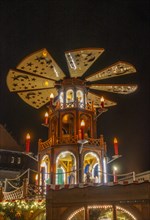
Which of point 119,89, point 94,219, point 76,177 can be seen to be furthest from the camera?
point 119,89

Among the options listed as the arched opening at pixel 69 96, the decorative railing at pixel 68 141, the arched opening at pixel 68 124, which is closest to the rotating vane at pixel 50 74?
the arched opening at pixel 69 96

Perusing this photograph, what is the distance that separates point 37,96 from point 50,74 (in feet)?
9.93

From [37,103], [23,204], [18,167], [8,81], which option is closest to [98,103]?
[37,103]

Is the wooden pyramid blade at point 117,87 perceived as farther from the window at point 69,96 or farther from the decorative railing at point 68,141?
the decorative railing at point 68,141

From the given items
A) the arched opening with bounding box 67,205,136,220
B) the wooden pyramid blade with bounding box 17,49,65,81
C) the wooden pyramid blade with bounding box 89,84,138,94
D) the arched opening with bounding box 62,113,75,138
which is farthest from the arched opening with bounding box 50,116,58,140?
the arched opening with bounding box 67,205,136,220

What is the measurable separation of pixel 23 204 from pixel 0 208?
5.22 ft

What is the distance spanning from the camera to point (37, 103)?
72.8ft

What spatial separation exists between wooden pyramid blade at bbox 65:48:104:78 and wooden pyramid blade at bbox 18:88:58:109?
9.72 ft

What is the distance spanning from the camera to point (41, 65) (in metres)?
17.8

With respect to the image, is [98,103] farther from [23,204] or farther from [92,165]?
[23,204]

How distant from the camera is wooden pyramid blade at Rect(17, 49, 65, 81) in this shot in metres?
16.9

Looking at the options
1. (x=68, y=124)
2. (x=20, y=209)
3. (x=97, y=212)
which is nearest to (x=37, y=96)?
(x=68, y=124)

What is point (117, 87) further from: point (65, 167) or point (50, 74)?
point (65, 167)

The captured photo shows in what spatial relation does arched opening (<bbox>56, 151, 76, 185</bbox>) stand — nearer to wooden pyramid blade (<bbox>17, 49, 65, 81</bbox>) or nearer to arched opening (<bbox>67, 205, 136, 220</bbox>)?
arched opening (<bbox>67, 205, 136, 220</bbox>)
